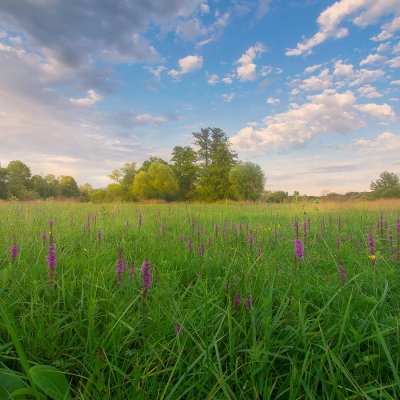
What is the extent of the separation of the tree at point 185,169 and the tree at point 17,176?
27128 millimetres

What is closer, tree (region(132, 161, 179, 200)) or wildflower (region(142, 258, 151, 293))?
wildflower (region(142, 258, 151, 293))

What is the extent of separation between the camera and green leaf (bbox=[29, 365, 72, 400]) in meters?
1.02

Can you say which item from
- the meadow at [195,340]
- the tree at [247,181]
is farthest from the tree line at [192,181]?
the meadow at [195,340]

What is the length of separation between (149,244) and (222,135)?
169ft

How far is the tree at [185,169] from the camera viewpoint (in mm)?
50106

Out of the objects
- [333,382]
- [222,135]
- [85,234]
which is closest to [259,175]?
[222,135]

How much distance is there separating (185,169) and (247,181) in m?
15.3

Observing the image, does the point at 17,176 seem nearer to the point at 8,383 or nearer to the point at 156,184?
the point at 156,184

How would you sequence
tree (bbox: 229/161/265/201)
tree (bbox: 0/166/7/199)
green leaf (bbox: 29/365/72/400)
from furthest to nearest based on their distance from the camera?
tree (bbox: 0/166/7/199) → tree (bbox: 229/161/265/201) → green leaf (bbox: 29/365/72/400)

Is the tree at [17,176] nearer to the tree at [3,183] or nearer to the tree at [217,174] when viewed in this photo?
the tree at [3,183]

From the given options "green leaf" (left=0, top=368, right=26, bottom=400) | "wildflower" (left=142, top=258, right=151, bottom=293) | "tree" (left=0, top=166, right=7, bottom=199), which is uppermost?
"tree" (left=0, top=166, right=7, bottom=199)

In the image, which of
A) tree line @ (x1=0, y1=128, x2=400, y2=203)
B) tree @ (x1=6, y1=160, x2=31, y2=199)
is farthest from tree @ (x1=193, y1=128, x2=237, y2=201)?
tree @ (x1=6, y1=160, x2=31, y2=199)

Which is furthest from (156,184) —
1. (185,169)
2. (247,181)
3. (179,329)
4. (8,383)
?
(8,383)

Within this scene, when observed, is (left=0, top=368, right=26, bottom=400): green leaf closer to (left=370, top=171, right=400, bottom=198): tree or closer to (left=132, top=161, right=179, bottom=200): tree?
(left=132, top=161, right=179, bottom=200): tree
